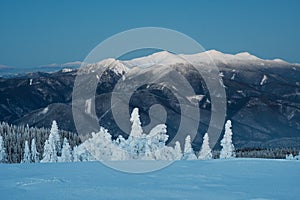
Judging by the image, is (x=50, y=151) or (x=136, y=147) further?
(x=50, y=151)

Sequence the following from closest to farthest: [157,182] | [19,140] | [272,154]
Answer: [157,182]
[272,154]
[19,140]

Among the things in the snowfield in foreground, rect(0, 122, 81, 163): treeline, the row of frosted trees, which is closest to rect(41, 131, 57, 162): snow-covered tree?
the row of frosted trees

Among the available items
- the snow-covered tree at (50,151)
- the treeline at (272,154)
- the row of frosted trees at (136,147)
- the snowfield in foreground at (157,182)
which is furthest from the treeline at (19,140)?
the snowfield in foreground at (157,182)

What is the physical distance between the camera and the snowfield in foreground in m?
11.7

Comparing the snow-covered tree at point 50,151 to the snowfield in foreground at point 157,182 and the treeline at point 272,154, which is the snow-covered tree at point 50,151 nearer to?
the snowfield in foreground at point 157,182

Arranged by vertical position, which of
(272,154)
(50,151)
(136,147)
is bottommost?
(272,154)

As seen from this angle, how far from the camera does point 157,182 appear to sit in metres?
13.9

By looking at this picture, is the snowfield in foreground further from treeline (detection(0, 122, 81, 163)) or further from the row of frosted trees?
treeline (detection(0, 122, 81, 163))

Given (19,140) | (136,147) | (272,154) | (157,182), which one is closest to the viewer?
(157,182)

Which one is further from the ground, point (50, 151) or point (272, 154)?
point (50, 151)

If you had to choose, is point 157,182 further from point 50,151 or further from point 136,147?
point 50,151

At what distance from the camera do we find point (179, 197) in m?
11.5

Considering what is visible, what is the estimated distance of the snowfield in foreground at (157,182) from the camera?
38.5ft

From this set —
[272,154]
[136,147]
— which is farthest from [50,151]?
[272,154]
